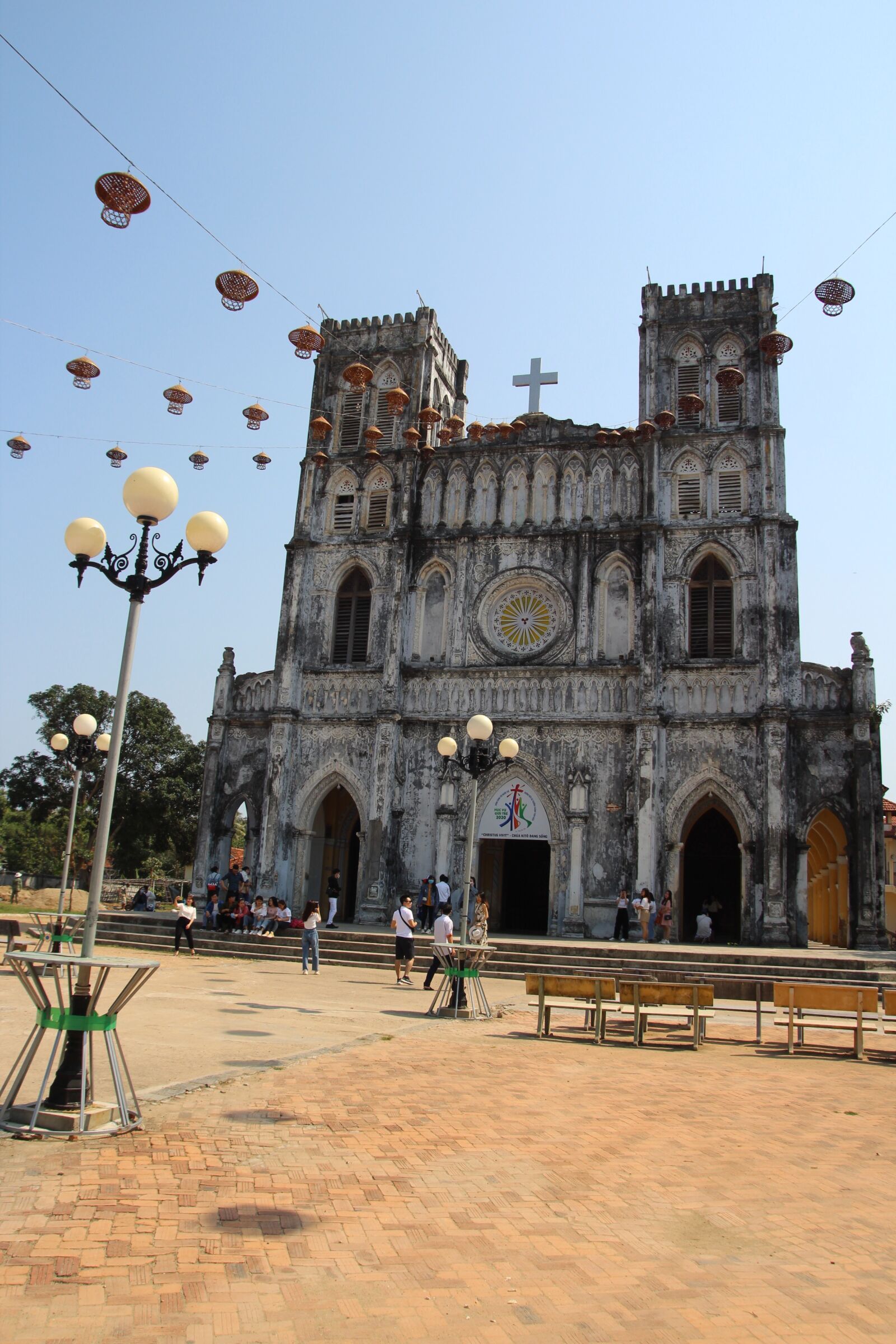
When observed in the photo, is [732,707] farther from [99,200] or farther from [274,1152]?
[274,1152]

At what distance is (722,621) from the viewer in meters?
26.6

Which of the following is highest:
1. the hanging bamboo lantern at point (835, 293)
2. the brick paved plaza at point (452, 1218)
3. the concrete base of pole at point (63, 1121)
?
the hanging bamboo lantern at point (835, 293)

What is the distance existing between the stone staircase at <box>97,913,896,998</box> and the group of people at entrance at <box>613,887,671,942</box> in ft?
2.33

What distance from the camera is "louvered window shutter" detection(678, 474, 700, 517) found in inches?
1081

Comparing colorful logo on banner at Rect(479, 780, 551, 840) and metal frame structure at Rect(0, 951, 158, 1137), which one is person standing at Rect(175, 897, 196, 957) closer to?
colorful logo on banner at Rect(479, 780, 551, 840)

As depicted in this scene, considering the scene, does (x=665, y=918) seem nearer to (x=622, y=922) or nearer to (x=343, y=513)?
(x=622, y=922)

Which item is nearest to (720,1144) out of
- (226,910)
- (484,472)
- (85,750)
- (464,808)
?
(85,750)

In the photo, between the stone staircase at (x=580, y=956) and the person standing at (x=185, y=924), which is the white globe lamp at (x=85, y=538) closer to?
the stone staircase at (x=580, y=956)

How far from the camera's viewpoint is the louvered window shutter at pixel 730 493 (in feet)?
89.1

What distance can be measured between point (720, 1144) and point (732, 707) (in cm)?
1943

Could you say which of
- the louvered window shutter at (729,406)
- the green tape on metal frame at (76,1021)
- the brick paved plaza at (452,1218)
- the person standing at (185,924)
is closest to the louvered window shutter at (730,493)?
the louvered window shutter at (729,406)

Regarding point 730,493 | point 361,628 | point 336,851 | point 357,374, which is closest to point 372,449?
point 361,628

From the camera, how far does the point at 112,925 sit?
77.5 feet

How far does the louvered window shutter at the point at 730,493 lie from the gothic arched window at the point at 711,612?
4.50ft
